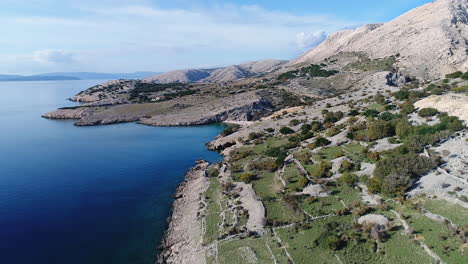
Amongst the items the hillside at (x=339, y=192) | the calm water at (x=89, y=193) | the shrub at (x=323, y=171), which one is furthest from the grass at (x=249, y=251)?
the shrub at (x=323, y=171)

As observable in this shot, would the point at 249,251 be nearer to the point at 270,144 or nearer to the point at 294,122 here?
the point at 270,144

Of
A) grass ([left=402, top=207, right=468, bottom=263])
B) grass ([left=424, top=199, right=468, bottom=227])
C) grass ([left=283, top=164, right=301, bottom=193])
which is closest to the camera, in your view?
grass ([left=402, top=207, right=468, bottom=263])

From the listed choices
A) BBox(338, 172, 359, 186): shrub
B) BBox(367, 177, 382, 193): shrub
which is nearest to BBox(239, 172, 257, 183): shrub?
BBox(338, 172, 359, 186): shrub

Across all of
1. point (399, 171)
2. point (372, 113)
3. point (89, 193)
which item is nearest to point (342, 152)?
point (399, 171)

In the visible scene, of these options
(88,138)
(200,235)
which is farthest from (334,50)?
(200,235)

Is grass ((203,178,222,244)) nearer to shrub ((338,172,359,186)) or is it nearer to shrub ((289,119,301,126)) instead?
shrub ((338,172,359,186))

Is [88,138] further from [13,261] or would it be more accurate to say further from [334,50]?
[334,50]

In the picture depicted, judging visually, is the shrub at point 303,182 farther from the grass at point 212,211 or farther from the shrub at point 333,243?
the shrub at point 333,243
